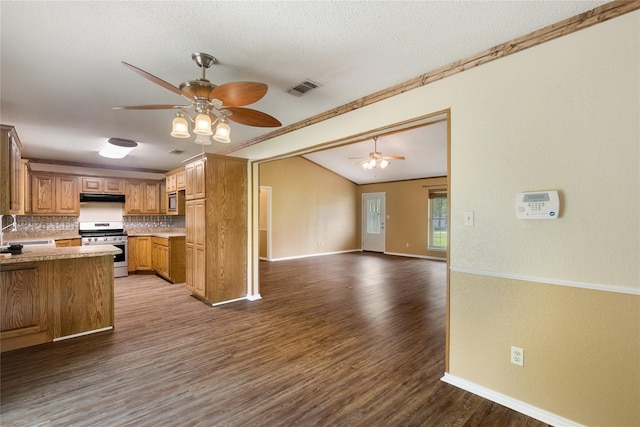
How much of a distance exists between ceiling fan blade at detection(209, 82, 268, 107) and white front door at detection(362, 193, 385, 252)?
317 inches

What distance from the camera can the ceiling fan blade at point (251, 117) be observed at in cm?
216

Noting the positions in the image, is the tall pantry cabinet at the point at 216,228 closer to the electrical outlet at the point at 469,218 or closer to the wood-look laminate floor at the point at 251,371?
the wood-look laminate floor at the point at 251,371

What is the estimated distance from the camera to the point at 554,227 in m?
1.83

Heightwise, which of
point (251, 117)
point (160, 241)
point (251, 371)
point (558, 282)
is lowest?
point (251, 371)

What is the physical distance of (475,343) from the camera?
84.7 inches

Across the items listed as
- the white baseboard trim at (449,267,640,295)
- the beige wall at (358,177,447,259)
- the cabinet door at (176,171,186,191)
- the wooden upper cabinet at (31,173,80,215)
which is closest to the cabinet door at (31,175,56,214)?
the wooden upper cabinet at (31,173,80,215)

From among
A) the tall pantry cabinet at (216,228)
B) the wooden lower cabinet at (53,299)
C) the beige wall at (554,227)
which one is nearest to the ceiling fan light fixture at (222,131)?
the beige wall at (554,227)

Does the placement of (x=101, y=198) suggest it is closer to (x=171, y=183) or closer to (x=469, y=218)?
(x=171, y=183)

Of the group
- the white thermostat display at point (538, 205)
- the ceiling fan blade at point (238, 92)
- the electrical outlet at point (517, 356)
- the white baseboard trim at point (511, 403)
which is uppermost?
the ceiling fan blade at point (238, 92)

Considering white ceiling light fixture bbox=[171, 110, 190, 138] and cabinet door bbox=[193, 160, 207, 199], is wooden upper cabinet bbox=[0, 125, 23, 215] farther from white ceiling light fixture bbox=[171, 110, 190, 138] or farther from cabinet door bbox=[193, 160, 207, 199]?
white ceiling light fixture bbox=[171, 110, 190, 138]

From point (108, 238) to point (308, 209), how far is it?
5.03 metres

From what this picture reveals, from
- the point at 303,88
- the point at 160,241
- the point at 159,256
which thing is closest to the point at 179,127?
the point at 303,88

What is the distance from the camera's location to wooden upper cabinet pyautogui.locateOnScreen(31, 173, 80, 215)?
5.38m

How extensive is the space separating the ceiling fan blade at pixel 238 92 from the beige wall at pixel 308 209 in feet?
18.9
